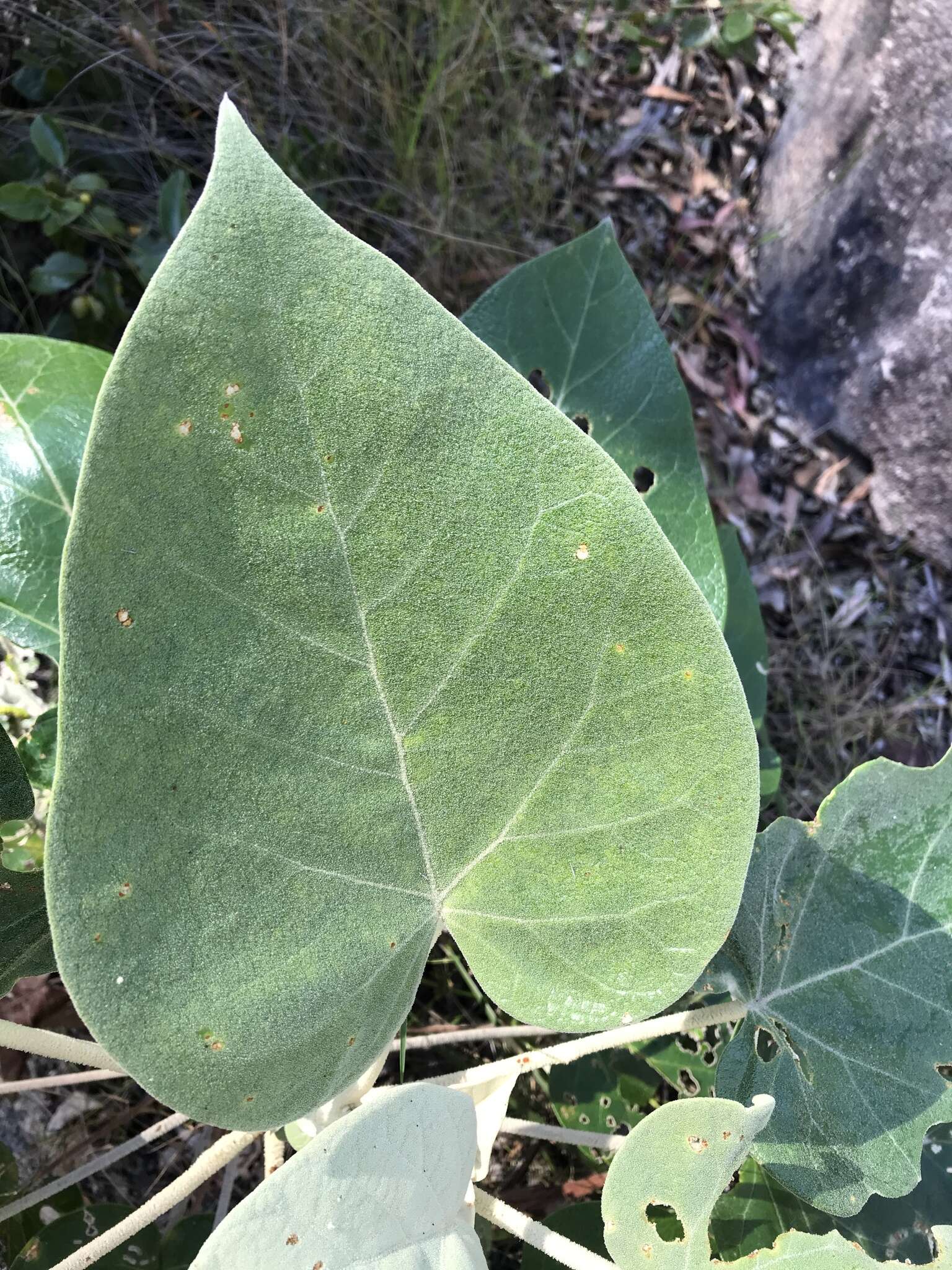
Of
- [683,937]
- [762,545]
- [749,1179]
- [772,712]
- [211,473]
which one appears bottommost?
[772,712]

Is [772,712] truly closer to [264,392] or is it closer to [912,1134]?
[912,1134]

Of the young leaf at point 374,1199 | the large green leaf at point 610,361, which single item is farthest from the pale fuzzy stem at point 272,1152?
the large green leaf at point 610,361

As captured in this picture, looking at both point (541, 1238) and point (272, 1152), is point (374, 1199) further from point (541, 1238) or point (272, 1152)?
point (272, 1152)

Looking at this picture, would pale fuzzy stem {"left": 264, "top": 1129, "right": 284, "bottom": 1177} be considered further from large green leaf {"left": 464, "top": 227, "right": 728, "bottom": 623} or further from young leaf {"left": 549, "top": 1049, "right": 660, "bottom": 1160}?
large green leaf {"left": 464, "top": 227, "right": 728, "bottom": 623}

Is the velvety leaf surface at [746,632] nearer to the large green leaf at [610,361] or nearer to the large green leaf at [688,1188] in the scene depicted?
the large green leaf at [610,361]

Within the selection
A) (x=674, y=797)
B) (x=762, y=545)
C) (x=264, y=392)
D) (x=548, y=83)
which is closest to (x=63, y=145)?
(x=548, y=83)
